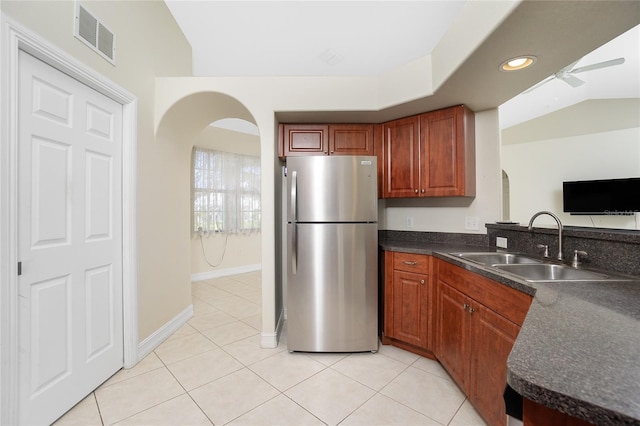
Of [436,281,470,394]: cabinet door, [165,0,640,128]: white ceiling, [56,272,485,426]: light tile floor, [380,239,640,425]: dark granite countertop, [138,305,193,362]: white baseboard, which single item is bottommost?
[56,272,485,426]: light tile floor

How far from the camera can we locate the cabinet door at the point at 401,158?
2400mm

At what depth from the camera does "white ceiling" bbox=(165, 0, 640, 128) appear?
203 centimetres

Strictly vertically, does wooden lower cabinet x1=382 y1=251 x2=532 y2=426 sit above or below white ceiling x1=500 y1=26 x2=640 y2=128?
below

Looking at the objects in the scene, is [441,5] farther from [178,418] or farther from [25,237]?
[178,418]

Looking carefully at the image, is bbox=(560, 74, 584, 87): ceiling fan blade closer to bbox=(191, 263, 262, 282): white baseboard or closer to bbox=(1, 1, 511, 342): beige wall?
bbox=(1, 1, 511, 342): beige wall

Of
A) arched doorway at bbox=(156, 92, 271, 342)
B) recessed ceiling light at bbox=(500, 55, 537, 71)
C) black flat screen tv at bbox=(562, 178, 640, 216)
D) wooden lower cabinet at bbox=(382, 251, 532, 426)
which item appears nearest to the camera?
wooden lower cabinet at bbox=(382, 251, 532, 426)

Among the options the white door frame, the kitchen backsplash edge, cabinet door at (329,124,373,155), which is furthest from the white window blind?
the kitchen backsplash edge

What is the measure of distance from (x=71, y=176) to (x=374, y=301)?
90.7 inches

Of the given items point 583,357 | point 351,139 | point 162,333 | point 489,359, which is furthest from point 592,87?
point 162,333

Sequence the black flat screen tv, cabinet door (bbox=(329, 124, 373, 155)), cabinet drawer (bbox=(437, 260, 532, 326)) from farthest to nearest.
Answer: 1. the black flat screen tv
2. cabinet door (bbox=(329, 124, 373, 155))
3. cabinet drawer (bbox=(437, 260, 532, 326))

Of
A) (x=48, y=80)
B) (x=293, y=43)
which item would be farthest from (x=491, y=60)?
(x=48, y=80)

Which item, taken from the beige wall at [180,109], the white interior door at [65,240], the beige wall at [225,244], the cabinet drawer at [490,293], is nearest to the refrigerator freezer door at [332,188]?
the beige wall at [180,109]

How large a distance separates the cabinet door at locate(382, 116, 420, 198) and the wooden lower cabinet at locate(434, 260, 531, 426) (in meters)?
0.84

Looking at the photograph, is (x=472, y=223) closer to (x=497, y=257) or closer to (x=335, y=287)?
(x=497, y=257)
